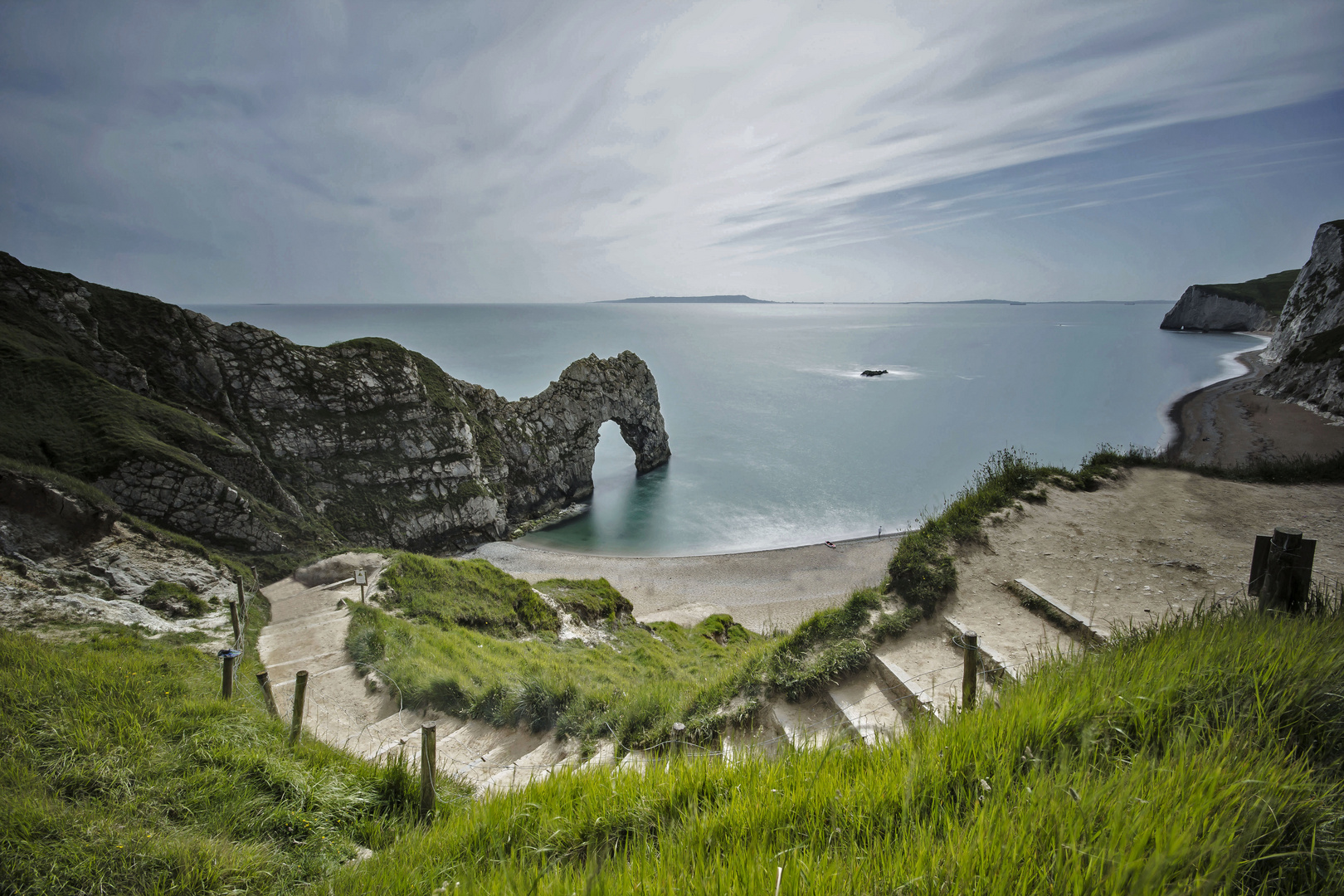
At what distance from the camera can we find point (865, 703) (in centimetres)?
646

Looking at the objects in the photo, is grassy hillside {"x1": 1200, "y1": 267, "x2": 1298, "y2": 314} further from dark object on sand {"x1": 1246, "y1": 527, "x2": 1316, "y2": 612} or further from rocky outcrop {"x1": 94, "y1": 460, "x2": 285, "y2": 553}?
rocky outcrop {"x1": 94, "y1": 460, "x2": 285, "y2": 553}

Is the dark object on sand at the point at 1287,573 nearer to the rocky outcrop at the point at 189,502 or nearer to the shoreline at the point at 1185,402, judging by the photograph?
the rocky outcrop at the point at 189,502

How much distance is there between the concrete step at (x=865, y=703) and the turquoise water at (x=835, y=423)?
31428mm

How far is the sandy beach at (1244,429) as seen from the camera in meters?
37.9

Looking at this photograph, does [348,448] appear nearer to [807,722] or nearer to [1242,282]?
[807,722]

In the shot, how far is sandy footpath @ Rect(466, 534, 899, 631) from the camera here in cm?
2684

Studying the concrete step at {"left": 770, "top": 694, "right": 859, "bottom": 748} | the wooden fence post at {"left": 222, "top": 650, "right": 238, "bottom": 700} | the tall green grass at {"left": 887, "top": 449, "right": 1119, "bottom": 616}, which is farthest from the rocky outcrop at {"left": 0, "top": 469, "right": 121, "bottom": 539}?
the tall green grass at {"left": 887, "top": 449, "right": 1119, "bottom": 616}

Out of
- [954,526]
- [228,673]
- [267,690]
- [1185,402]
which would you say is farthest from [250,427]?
[1185,402]

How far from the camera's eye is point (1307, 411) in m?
47.4

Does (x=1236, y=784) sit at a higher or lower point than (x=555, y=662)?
higher

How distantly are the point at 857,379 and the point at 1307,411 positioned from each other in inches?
2385

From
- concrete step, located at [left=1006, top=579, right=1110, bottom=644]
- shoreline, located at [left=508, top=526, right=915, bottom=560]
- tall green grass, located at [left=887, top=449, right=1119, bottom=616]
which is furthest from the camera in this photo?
shoreline, located at [left=508, top=526, right=915, bottom=560]

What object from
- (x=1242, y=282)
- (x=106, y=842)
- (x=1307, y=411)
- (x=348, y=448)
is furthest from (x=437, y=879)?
(x=1242, y=282)

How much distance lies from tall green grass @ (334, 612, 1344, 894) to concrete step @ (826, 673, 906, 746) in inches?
102
